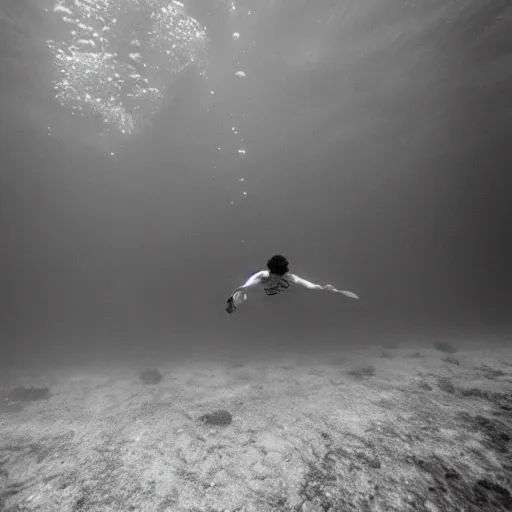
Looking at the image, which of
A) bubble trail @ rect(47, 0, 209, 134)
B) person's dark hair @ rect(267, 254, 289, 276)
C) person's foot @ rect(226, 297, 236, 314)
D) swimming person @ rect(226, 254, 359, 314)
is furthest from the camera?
bubble trail @ rect(47, 0, 209, 134)

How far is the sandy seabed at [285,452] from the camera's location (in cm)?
362

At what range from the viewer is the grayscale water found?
4.32m

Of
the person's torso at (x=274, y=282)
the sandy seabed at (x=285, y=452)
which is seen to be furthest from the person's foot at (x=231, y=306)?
the sandy seabed at (x=285, y=452)

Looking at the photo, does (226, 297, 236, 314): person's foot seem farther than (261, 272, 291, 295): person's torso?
No

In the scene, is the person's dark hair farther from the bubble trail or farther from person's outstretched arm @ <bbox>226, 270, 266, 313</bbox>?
the bubble trail

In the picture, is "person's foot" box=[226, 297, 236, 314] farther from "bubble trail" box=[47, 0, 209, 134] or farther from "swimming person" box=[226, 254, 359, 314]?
"bubble trail" box=[47, 0, 209, 134]

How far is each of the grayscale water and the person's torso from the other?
3.04 meters

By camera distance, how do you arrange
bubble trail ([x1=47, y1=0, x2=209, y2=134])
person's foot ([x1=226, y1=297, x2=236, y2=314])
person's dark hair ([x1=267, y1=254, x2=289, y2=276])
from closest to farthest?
1. person's foot ([x1=226, y1=297, x2=236, y2=314])
2. person's dark hair ([x1=267, y1=254, x2=289, y2=276])
3. bubble trail ([x1=47, y1=0, x2=209, y2=134])

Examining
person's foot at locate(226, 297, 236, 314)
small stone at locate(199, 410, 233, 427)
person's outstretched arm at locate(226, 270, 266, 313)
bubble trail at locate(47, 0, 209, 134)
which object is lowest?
small stone at locate(199, 410, 233, 427)

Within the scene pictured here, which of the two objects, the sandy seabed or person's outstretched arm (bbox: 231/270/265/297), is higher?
person's outstretched arm (bbox: 231/270/265/297)

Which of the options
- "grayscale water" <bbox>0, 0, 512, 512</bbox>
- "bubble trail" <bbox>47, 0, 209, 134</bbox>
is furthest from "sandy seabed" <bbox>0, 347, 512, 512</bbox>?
"bubble trail" <bbox>47, 0, 209, 134</bbox>

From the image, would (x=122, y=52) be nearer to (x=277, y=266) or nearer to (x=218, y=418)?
(x=277, y=266)

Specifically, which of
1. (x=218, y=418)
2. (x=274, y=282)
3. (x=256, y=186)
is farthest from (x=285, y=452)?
(x=256, y=186)

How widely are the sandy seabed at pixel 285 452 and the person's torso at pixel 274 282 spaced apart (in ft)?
9.97
